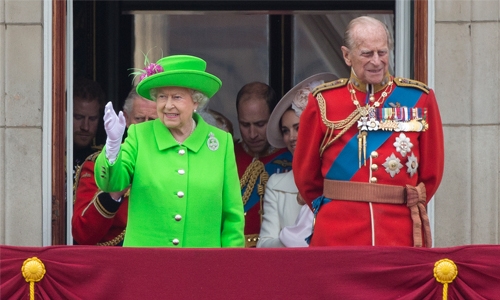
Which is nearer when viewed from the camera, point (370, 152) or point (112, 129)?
point (112, 129)

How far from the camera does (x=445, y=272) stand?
16.8ft

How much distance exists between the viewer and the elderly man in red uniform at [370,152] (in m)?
5.53

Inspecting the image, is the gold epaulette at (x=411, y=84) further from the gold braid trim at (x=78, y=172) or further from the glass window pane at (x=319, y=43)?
the glass window pane at (x=319, y=43)

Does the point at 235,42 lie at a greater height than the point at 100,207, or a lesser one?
greater

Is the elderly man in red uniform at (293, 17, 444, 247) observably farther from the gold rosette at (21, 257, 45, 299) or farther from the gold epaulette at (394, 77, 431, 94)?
the gold rosette at (21, 257, 45, 299)

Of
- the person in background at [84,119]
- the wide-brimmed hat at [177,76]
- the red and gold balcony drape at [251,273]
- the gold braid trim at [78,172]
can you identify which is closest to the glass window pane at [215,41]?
the person in background at [84,119]

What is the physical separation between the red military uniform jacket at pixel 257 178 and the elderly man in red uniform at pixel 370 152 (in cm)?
114

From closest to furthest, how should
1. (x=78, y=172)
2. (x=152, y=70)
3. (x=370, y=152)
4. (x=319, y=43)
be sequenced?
(x=370, y=152)
(x=152, y=70)
(x=78, y=172)
(x=319, y=43)

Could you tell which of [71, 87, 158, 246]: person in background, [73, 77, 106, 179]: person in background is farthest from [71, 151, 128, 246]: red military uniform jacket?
[73, 77, 106, 179]: person in background

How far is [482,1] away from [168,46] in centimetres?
267

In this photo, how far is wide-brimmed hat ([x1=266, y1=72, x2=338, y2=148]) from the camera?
261 inches

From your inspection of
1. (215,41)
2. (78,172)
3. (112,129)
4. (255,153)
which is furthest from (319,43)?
(112,129)

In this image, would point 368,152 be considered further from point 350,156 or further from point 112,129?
point 112,129

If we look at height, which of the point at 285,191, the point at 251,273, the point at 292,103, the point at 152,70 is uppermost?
the point at 152,70
